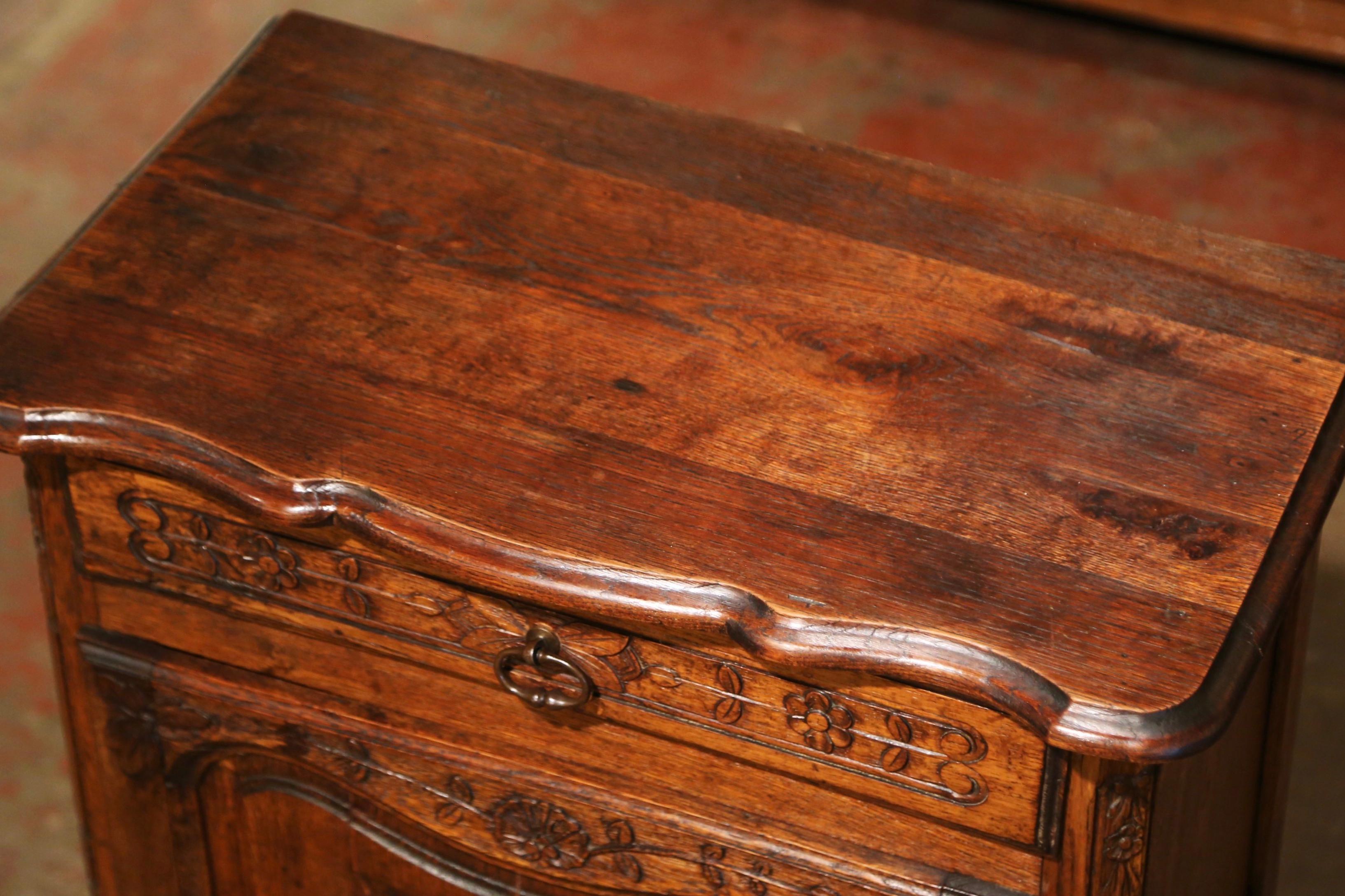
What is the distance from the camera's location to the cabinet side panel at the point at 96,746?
1.46 meters

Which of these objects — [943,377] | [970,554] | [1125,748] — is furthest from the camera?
[943,377]

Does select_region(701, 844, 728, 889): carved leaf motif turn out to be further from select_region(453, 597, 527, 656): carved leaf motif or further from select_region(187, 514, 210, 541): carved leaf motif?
select_region(187, 514, 210, 541): carved leaf motif

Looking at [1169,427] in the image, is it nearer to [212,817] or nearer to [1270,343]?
[1270,343]

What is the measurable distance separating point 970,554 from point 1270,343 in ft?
1.05

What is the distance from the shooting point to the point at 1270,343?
4.63 ft

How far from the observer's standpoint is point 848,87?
9.26ft

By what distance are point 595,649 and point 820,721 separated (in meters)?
0.16

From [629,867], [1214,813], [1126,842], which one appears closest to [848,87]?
[1214,813]

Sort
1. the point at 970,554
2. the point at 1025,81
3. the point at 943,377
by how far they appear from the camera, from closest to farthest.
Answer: the point at 970,554, the point at 943,377, the point at 1025,81

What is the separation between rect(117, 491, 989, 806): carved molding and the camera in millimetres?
1276

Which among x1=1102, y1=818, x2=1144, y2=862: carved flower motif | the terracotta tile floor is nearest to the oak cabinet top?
x1=1102, y1=818, x2=1144, y2=862: carved flower motif

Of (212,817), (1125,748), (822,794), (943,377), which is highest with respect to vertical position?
(943,377)

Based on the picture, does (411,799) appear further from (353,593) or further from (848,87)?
(848,87)

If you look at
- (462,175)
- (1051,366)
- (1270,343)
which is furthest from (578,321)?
(1270,343)
